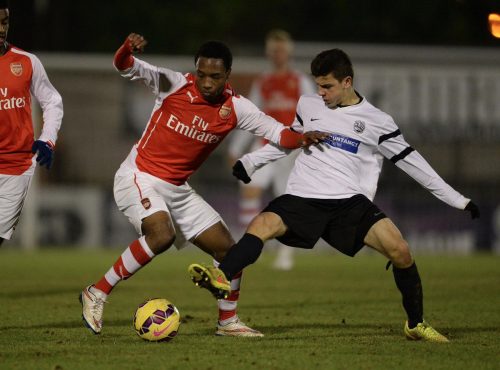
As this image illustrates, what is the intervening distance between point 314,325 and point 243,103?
1.77 metres

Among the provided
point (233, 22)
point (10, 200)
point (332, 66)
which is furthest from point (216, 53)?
point (233, 22)

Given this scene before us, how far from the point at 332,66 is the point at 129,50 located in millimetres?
1357

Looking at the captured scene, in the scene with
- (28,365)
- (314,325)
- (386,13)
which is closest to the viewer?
(28,365)

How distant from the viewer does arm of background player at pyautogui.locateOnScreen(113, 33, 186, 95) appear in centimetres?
789

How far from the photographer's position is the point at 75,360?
6.98 meters

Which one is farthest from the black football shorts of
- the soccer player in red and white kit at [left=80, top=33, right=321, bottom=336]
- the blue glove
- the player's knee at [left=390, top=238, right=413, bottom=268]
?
the blue glove

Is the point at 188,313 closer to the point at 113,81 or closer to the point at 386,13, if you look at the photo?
the point at 113,81

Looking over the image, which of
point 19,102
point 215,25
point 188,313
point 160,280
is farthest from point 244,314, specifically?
point 215,25

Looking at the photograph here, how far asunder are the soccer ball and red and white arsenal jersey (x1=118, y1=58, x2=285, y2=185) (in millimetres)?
1029

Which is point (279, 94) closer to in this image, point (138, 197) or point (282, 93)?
point (282, 93)

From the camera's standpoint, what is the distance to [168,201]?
836 centimetres

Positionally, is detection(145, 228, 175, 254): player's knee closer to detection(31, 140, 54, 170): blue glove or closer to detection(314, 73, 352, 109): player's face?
detection(31, 140, 54, 170): blue glove

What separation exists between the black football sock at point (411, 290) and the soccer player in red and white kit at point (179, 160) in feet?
3.52

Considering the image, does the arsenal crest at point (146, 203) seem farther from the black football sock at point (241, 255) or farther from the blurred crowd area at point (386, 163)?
the blurred crowd area at point (386, 163)
